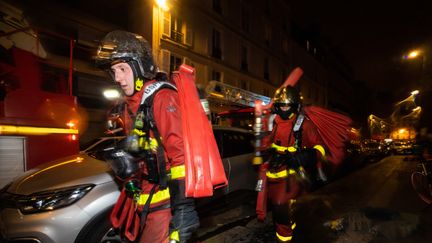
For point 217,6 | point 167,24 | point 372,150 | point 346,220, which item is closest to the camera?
point 346,220

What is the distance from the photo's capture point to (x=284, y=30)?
1341 inches

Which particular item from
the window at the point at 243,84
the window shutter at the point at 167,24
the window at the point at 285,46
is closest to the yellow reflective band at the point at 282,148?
the window shutter at the point at 167,24

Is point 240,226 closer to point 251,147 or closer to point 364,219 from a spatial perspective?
point 251,147

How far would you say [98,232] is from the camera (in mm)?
3268

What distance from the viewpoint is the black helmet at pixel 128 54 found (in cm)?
225

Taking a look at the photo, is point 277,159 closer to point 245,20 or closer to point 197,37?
point 197,37

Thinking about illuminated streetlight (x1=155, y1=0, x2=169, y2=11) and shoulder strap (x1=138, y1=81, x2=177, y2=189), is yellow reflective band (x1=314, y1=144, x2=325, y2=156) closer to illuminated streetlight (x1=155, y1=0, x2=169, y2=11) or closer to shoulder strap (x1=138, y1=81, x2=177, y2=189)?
shoulder strap (x1=138, y1=81, x2=177, y2=189)

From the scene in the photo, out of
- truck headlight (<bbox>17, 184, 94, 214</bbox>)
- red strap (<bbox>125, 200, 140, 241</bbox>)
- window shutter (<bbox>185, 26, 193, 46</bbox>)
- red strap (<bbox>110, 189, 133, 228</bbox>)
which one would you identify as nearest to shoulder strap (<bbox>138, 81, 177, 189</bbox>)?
red strap (<bbox>125, 200, 140, 241</bbox>)

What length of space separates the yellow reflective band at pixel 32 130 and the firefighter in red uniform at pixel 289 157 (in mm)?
3259

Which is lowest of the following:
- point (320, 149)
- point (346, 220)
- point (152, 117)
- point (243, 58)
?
point (346, 220)

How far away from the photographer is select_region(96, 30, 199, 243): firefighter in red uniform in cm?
182

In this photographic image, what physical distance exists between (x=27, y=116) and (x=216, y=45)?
63.9 feet

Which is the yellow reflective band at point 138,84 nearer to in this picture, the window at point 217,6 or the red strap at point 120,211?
the red strap at point 120,211

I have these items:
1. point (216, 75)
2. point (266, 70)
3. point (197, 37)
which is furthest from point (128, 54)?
point (266, 70)
